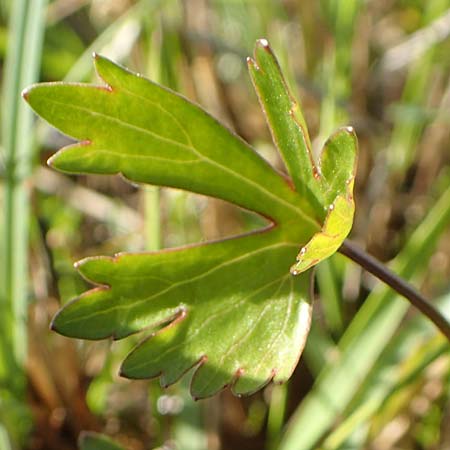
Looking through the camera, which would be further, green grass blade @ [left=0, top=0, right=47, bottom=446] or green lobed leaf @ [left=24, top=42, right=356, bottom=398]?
green grass blade @ [left=0, top=0, right=47, bottom=446]

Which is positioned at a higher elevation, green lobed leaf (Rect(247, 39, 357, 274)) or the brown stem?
green lobed leaf (Rect(247, 39, 357, 274))

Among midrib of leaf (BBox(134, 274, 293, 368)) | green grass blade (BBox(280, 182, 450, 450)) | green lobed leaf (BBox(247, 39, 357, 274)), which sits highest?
green lobed leaf (BBox(247, 39, 357, 274))

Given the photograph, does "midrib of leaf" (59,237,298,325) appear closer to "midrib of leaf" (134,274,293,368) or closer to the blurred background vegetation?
"midrib of leaf" (134,274,293,368)

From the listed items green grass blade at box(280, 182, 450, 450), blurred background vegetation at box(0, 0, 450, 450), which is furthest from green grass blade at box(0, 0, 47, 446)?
green grass blade at box(280, 182, 450, 450)

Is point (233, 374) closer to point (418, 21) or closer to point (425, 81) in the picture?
point (425, 81)

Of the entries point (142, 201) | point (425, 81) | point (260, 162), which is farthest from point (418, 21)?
point (260, 162)

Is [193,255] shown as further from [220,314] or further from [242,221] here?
[242,221]
